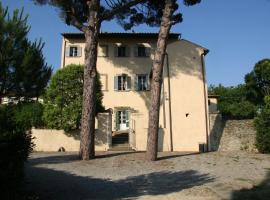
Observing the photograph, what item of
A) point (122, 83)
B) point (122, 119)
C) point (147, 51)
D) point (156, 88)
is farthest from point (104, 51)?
point (156, 88)

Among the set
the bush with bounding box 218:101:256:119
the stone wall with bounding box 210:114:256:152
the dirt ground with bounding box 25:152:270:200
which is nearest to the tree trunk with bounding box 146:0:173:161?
the dirt ground with bounding box 25:152:270:200

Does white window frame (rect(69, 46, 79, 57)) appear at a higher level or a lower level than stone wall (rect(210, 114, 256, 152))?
higher

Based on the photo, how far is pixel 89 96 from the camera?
18.2 meters

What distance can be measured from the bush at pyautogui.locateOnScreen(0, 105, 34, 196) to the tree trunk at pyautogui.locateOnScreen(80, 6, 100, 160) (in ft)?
32.1

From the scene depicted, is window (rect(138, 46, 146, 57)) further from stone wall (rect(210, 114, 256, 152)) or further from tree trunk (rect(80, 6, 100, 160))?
tree trunk (rect(80, 6, 100, 160))

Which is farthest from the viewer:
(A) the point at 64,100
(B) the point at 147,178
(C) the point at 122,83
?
(C) the point at 122,83

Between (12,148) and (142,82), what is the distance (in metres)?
22.6

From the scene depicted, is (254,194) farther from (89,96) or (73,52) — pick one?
(73,52)

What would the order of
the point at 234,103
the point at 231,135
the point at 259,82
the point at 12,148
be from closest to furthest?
the point at 12,148, the point at 231,135, the point at 259,82, the point at 234,103

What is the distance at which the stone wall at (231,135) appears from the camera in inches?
Answer: 948

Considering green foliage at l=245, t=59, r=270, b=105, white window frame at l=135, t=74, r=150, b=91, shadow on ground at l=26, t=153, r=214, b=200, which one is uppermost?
green foliage at l=245, t=59, r=270, b=105

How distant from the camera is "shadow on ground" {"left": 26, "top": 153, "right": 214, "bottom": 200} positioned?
9898 millimetres

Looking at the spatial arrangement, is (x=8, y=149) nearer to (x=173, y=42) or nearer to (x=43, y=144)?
(x=43, y=144)

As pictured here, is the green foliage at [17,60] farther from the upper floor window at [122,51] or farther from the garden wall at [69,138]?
the upper floor window at [122,51]
